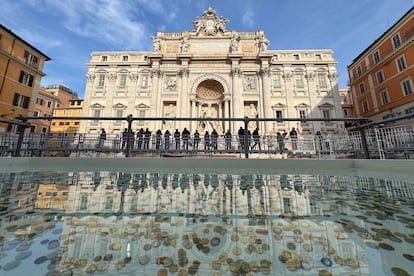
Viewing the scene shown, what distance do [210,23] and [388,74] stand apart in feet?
67.9

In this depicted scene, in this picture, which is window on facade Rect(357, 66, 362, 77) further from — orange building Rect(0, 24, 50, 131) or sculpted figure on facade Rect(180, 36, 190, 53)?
orange building Rect(0, 24, 50, 131)

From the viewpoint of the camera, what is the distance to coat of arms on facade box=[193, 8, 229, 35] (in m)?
21.7

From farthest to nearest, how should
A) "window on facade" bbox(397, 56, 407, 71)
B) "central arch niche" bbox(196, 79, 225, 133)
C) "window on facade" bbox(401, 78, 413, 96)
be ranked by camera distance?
1. "central arch niche" bbox(196, 79, 225, 133)
2. "window on facade" bbox(397, 56, 407, 71)
3. "window on facade" bbox(401, 78, 413, 96)

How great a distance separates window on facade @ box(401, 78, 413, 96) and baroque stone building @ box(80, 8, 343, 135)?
535cm

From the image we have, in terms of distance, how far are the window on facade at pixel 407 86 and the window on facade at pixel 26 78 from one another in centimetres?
3907

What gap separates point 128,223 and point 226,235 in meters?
0.68

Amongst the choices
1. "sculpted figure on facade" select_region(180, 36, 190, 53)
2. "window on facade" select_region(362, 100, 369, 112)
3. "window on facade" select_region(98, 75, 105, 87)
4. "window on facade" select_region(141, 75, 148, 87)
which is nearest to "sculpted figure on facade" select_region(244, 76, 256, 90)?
"sculpted figure on facade" select_region(180, 36, 190, 53)

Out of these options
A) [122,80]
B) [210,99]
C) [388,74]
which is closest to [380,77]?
[388,74]

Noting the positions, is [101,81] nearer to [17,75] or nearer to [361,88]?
[17,75]

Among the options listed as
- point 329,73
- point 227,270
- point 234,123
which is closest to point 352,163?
point 227,270

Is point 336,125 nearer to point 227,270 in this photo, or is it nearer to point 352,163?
point 352,163

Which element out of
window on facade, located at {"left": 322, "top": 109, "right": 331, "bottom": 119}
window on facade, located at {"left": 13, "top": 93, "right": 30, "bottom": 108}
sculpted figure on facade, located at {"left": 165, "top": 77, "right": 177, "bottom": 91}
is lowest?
window on facade, located at {"left": 322, "top": 109, "right": 331, "bottom": 119}

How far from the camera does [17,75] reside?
1864 centimetres

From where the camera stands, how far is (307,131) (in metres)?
19.5
